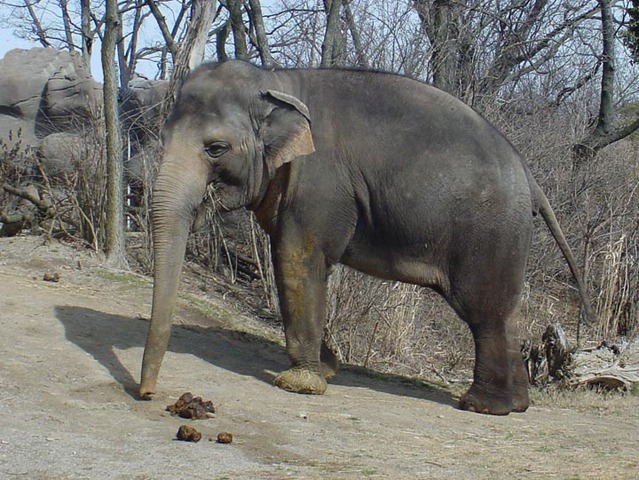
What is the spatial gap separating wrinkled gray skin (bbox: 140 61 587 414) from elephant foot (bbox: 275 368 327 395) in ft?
0.03

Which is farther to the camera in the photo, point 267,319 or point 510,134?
point 510,134

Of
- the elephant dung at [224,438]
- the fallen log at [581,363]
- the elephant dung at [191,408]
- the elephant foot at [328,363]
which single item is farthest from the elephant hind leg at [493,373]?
the elephant dung at [224,438]

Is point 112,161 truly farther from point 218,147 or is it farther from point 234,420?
point 234,420

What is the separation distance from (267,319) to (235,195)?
210 inches

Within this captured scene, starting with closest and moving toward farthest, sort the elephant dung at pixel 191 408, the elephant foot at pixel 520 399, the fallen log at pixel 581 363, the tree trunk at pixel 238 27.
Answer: the elephant dung at pixel 191 408, the elephant foot at pixel 520 399, the fallen log at pixel 581 363, the tree trunk at pixel 238 27

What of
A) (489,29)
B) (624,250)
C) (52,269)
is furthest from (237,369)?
(489,29)

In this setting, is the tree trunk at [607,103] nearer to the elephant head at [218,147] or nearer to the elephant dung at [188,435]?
the elephant head at [218,147]

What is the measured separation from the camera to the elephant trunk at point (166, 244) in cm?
655

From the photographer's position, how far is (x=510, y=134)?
13.6 meters

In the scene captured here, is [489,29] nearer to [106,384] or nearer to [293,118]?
[293,118]

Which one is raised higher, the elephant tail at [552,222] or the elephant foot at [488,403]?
the elephant tail at [552,222]

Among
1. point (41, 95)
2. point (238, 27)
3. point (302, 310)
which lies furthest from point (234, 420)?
point (41, 95)

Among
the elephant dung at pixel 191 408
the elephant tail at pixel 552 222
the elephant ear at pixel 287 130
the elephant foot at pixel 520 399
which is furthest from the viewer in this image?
the elephant tail at pixel 552 222

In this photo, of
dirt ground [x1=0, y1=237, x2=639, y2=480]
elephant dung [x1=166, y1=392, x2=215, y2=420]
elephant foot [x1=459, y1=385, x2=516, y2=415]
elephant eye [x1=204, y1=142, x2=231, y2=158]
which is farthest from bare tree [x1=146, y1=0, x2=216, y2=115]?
elephant dung [x1=166, y1=392, x2=215, y2=420]
